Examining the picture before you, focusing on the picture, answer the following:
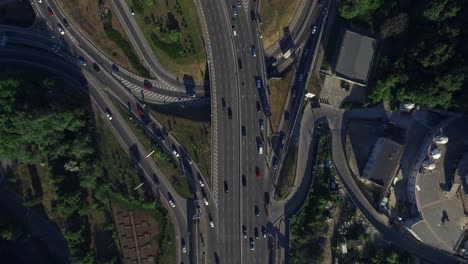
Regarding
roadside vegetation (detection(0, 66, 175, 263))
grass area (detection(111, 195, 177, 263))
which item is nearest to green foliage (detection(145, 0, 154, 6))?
roadside vegetation (detection(0, 66, 175, 263))

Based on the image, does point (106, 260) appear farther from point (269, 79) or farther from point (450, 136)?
point (450, 136)

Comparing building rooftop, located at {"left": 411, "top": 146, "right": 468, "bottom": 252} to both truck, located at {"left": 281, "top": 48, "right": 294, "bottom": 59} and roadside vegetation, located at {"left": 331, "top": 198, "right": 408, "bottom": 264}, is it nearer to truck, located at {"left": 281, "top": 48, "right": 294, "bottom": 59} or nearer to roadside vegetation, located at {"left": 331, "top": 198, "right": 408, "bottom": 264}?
roadside vegetation, located at {"left": 331, "top": 198, "right": 408, "bottom": 264}

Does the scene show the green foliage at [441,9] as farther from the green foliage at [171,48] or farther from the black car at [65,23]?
the black car at [65,23]

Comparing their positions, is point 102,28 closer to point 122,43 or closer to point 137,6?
point 122,43

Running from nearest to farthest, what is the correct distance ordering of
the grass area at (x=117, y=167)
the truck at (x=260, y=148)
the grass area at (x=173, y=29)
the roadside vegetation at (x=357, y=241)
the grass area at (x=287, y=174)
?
1. the roadside vegetation at (x=357, y=241)
2. the grass area at (x=287, y=174)
3. the truck at (x=260, y=148)
4. the grass area at (x=117, y=167)
5. the grass area at (x=173, y=29)

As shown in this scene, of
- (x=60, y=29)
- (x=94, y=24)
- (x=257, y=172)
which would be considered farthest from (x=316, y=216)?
(x=60, y=29)

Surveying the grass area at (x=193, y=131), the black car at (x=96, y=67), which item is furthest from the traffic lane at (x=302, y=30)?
the black car at (x=96, y=67)

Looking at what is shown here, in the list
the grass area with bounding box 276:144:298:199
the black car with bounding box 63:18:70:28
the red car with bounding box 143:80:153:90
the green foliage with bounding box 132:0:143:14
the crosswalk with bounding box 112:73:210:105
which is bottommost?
the grass area with bounding box 276:144:298:199
